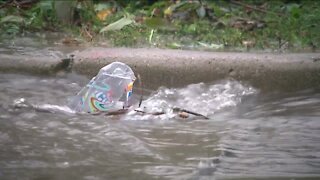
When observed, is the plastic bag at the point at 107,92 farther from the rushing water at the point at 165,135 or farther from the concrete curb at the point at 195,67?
the concrete curb at the point at 195,67

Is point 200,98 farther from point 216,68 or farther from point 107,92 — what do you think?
point 107,92

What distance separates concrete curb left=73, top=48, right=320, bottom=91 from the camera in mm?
2902

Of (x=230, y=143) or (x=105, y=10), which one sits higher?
(x=105, y=10)

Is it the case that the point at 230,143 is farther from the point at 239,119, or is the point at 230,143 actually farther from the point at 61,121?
the point at 61,121

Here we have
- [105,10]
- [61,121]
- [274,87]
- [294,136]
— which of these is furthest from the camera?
[105,10]

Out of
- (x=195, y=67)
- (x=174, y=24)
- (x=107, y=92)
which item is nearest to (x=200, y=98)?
(x=195, y=67)

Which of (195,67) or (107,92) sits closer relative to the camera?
(107,92)

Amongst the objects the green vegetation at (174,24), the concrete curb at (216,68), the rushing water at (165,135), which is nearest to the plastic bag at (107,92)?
the rushing water at (165,135)

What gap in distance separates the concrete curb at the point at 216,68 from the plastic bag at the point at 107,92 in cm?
23

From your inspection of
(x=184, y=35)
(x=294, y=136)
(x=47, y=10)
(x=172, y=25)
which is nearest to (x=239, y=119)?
(x=294, y=136)

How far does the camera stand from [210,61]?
9.61 feet

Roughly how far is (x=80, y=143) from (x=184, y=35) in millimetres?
2017

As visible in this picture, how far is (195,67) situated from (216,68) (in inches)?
4.9

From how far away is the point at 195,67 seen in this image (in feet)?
9.60
